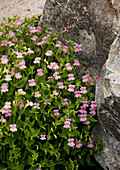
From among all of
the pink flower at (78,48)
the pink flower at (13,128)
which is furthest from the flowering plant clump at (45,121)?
the pink flower at (78,48)

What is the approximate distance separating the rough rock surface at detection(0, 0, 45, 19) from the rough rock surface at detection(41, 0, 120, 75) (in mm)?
1621

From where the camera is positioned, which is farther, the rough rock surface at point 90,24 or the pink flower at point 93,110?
the rough rock surface at point 90,24

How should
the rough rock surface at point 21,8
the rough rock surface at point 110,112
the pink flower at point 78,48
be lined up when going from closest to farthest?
the rough rock surface at point 110,112, the pink flower at point 78,48, the rough rock surface at point 21,8

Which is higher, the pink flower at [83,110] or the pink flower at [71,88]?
the pink flower at [71,88]

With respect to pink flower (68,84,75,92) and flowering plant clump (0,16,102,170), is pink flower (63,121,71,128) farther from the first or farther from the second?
pink flower (68,84,75,92)

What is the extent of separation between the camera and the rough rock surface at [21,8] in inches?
203

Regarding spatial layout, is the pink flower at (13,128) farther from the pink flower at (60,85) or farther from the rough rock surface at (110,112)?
the rough rock surface at (110,112)

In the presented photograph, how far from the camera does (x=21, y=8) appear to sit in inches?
213

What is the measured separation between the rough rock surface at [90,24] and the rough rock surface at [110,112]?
443mm

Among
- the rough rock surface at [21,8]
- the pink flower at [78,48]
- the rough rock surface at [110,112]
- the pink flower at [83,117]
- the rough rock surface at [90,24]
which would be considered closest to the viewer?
the rough rock surface at [110,112]

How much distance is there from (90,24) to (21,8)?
2.75 m

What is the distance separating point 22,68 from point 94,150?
117 cm

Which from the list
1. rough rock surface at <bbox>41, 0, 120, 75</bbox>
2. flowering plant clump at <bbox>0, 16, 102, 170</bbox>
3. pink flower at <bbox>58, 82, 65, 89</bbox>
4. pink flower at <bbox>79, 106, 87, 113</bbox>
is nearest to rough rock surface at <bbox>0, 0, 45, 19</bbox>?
rough rock surface at <bbox>41, 0, 120, 75</bbox>

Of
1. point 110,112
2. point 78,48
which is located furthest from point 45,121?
point 78,48
